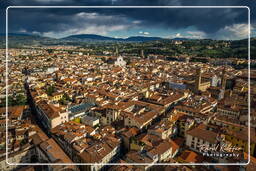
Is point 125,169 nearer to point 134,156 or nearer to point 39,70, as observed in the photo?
point 134,156

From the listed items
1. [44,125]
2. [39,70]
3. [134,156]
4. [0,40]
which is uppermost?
[0,40]

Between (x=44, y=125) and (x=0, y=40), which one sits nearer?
(x=0, y=40)

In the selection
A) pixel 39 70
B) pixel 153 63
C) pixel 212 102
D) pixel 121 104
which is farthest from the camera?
pixel 153 63

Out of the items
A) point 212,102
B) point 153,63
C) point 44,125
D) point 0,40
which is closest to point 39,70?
point 44,125

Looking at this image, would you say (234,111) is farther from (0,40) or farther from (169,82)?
(0,40)

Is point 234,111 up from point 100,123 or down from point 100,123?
up

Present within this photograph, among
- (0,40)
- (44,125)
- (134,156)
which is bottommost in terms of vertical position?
(44,125)

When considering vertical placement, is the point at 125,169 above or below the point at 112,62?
below

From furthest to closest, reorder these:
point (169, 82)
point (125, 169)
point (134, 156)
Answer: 1. point (169, 82)
2. point (134, 156)
3. point (125, 169)

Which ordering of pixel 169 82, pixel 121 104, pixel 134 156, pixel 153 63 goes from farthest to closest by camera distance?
pixel 153 63 < pixel 169 82 < pixel 121 104 < pixel 134 156

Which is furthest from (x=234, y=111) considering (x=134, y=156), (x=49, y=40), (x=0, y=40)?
(x=0, y=40)
